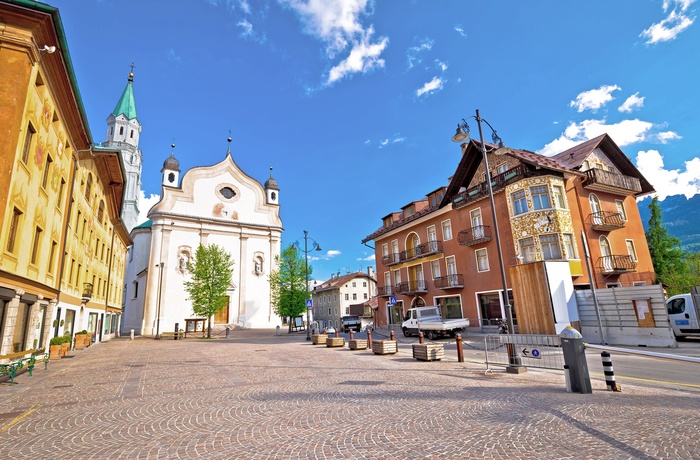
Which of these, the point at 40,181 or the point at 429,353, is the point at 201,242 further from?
the point at 429,353

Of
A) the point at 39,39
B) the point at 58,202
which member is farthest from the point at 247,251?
the point at 39,39

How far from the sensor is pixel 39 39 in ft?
41.2

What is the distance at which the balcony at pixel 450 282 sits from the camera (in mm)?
28062

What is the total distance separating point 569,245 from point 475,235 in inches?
236

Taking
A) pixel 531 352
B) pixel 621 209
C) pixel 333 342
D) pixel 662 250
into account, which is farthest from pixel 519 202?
pixel 662 250

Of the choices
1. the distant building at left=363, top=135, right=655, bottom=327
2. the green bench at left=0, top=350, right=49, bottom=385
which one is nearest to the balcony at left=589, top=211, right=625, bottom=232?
the distant building at left=363, top=135, right=655, bottom=327

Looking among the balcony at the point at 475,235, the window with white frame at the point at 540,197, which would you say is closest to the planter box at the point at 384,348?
the balcony at the point at 475,235

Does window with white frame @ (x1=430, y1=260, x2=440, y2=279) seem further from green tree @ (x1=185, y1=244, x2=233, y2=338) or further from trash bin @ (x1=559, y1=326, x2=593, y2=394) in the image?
trash bin @ (x1=559, y1=326, x2=593, y2=394)

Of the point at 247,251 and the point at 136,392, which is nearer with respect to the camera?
the point at 136,392

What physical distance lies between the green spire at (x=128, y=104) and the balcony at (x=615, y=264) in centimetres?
7375

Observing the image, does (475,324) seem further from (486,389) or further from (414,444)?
(414,444)

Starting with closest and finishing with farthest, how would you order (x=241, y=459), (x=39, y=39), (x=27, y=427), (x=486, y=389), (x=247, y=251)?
(x=241, y=459) < (x=27, y=427) < (x=486, y=389) < (x=39, y=39) < (x=247, y=251)

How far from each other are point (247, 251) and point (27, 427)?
42.5 meters

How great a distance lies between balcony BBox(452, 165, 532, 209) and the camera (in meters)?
24.9
